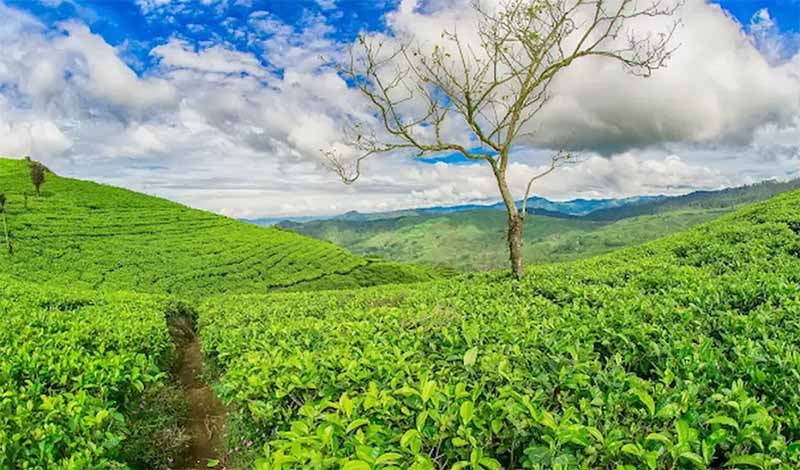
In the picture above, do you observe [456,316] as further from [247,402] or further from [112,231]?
[112,231]

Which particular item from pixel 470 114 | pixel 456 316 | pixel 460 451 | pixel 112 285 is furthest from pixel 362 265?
pixel 460 451

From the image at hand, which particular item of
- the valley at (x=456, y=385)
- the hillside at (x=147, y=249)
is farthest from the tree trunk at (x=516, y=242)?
the hillside at (x=147, y=249)

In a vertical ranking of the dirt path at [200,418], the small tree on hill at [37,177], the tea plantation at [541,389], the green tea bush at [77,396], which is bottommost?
the dirt path at [200,418]

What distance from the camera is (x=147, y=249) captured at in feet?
174

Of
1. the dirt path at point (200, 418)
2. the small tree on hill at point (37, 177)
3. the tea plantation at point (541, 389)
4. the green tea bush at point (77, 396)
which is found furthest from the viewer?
the small tree on hill at point (37, 177)

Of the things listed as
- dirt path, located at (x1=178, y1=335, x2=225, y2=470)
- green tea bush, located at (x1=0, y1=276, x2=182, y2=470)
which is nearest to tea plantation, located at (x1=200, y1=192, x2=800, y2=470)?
green tea bush, located at (x1=0, y1=276, x2=182, y2=470)

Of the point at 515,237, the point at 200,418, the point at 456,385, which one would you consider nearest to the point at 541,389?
the point at 456,385

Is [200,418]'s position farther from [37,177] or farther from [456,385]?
[37,177]

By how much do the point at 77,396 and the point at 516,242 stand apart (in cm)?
1287

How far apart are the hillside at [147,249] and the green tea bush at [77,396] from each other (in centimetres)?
4261

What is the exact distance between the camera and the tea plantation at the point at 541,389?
8.34 feet

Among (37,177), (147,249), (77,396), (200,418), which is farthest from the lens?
(37,177)

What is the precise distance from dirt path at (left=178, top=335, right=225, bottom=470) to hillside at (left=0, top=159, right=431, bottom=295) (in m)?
37.7

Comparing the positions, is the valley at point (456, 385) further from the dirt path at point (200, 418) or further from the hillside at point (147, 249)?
the hillside at point (147, 249)
